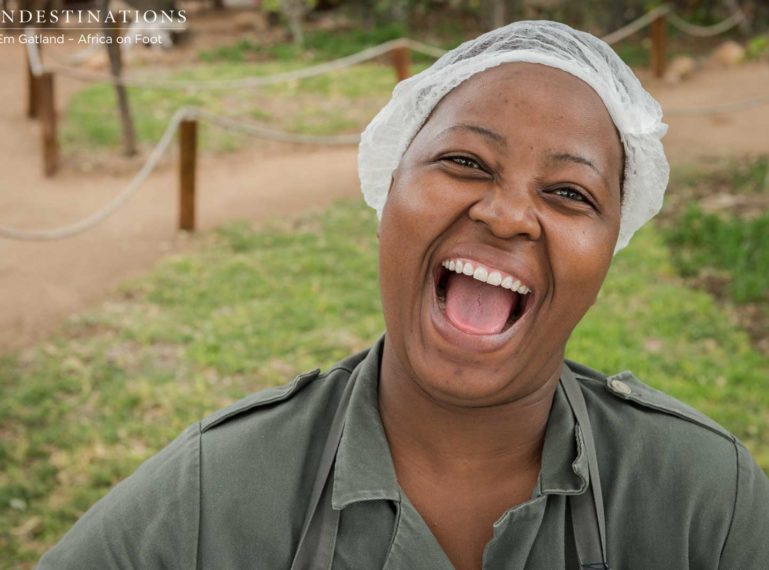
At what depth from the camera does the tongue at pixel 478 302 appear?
6.06ft

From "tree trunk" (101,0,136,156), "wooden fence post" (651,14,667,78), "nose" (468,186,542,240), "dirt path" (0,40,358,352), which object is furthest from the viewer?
"wooden fence post" (651,14,667,78)

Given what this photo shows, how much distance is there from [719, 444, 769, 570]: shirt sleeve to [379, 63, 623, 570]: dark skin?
1.39 ft

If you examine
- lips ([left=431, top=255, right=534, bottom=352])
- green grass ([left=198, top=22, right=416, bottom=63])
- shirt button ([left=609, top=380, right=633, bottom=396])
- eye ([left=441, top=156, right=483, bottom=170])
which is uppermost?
green grass ([left=198, top=22, right=416, bottom=63])

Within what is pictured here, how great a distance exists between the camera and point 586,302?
1.81 m

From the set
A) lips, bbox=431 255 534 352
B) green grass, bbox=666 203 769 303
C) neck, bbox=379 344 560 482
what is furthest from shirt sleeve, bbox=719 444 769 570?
green grass, bbox=666 203 769 303

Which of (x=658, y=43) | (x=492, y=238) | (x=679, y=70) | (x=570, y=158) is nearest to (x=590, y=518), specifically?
(x=492, y=238)

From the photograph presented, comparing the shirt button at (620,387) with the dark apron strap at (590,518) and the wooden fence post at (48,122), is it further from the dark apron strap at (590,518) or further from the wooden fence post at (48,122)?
the wooden fence post at (48,122)

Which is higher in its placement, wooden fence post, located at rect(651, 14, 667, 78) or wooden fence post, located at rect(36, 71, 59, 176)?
wooden fence post, located at rect(651, 14, 667, 78)

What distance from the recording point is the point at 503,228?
1.70 meters

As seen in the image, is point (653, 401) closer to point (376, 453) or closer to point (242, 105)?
point (376, 453)

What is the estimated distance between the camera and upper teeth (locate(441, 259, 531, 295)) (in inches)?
68.5

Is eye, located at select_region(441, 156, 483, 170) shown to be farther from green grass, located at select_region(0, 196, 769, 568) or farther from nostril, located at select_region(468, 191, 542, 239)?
green grass, located at select_region(0, 196, 769, 568)

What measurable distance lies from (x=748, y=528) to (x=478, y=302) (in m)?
0.66

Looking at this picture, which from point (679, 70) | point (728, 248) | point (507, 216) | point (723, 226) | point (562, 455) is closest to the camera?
point (507, 216)
